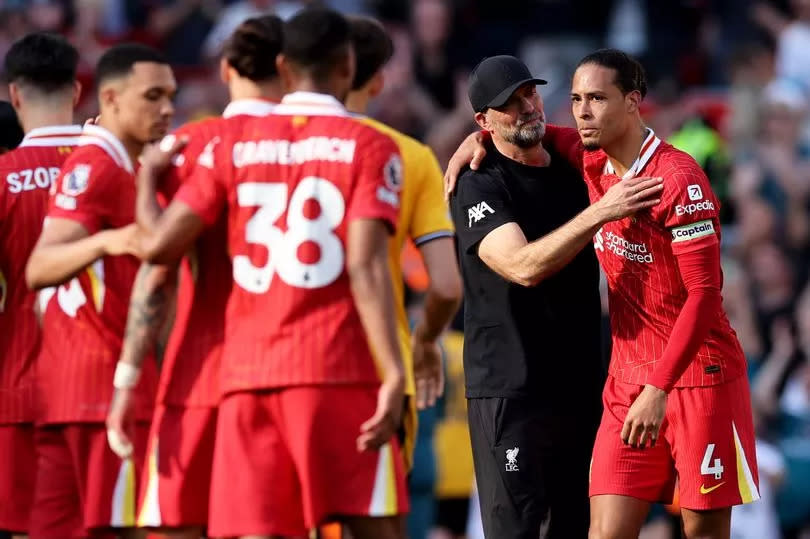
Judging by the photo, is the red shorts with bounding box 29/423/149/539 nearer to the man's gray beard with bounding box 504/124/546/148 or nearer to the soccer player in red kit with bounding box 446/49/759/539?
the soccer player in red kit with bounding box 446/49/759/539

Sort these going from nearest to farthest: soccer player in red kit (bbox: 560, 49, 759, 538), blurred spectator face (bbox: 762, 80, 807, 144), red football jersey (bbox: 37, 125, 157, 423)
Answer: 1. soccer player in red kit (bbox: 560, 49, 759, 538)
2. red football jersey (bbox: 37, 125, 157, 423)
3. blurred spectator face (bbox: 762, 80, 807, 144)

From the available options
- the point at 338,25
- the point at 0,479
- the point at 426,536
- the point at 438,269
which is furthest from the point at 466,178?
the point at 426,536

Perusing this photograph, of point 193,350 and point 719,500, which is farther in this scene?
point 719,500

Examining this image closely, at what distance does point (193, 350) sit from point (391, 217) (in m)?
0.98

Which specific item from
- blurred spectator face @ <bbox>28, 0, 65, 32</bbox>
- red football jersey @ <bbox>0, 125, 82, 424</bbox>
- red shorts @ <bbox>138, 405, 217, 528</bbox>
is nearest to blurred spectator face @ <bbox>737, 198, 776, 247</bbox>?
blurred spectator face @ <bbox>28, 0, 65, 32</bbox>

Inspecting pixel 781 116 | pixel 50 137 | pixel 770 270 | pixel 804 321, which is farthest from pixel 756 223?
pixel 50 137

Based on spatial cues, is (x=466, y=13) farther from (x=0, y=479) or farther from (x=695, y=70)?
(x=0, y=479)

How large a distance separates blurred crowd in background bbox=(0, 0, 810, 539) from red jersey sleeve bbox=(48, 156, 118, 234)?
18.9ft

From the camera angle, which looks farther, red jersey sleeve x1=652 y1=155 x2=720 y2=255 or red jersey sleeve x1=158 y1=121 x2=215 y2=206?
red jersey sleeve x1=652 y1=155 x2=720 y2=255

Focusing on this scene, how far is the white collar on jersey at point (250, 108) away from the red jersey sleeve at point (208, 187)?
1.10 feet

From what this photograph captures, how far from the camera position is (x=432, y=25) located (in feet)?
55.0

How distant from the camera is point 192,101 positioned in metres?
16.0

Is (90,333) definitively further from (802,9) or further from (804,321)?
(802,9)

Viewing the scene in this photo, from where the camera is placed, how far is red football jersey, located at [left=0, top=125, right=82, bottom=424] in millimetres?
7871
